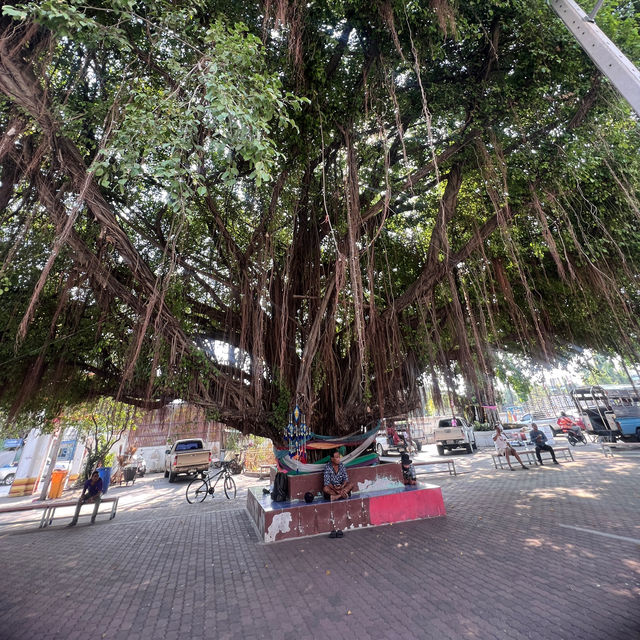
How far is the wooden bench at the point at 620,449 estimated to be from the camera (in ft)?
26.6

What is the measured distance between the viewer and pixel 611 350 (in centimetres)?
597

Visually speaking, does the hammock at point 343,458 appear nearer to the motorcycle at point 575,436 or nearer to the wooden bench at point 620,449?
the wooden bench at point 620,449

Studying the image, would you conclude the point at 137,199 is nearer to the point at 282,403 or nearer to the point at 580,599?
the point at 282,403

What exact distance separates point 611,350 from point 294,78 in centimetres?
717

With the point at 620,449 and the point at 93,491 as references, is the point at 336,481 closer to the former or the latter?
the point at 93,491

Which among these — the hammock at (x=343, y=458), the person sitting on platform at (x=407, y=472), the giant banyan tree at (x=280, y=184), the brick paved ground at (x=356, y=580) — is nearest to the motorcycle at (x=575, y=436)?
the brick paved ground at (x=356, y=580)

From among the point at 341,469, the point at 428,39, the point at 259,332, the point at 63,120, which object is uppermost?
the point at 428,39

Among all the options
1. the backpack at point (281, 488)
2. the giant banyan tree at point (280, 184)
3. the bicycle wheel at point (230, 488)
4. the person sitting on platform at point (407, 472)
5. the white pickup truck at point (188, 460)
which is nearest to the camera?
the giant banyan tree at point (280, 184)

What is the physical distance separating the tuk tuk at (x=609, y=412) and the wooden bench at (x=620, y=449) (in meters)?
0.46

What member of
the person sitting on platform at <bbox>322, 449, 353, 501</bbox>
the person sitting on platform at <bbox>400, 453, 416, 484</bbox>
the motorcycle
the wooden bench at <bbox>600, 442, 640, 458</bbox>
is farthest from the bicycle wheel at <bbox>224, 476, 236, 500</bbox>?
the motorcycle

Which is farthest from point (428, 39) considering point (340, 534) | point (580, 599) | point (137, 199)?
point (340, 534)

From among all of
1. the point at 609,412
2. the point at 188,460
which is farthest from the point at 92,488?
the point at 609,412

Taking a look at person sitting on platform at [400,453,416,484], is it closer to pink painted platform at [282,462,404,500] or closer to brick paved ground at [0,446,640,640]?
pink painted platform at [282,462,404,500]

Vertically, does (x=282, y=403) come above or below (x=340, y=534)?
above
